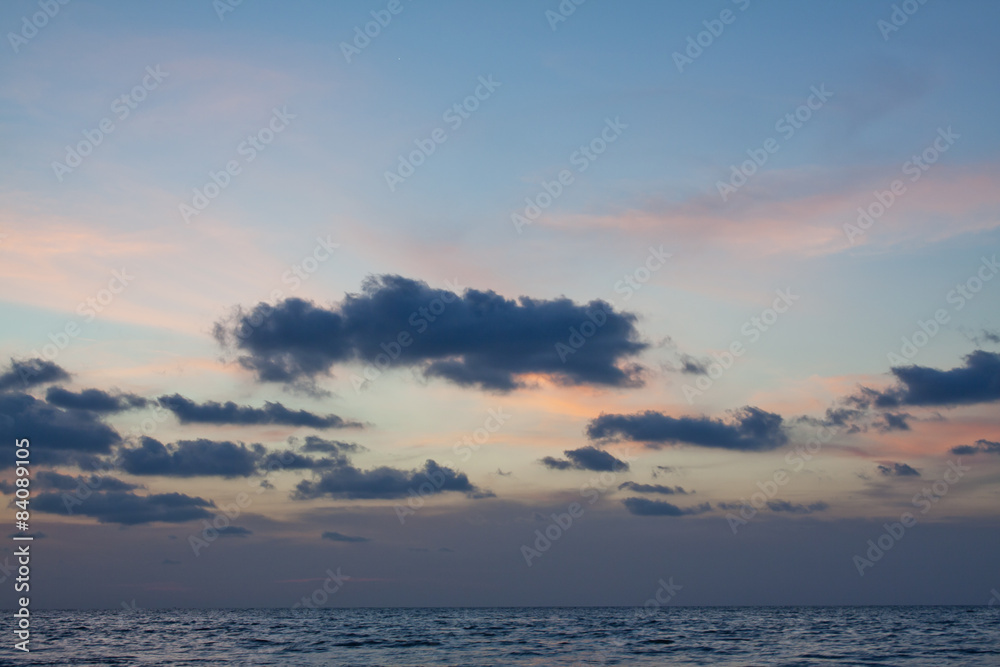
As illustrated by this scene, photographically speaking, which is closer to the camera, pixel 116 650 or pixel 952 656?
pixel 952 656

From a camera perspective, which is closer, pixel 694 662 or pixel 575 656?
pixel 694 662

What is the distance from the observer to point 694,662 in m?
62.5

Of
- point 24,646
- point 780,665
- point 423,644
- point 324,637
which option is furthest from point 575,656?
point 24,646

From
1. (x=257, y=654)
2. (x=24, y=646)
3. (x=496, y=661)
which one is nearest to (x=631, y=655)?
(x=496, y=661)

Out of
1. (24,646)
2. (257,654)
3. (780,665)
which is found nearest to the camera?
(780,665)

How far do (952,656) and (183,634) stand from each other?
94746 millimetres

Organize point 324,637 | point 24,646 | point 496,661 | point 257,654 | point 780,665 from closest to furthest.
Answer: point 780,665
point 496,661
point 257,654
point 24,646
point 324,637

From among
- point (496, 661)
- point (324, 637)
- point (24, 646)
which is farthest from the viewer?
point (324, 637)

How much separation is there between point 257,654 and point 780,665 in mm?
48955

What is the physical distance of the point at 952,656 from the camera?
6556 cm

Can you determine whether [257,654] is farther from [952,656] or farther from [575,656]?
[952,656]

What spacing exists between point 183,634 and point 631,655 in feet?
227

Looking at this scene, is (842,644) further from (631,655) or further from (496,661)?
(496,661)

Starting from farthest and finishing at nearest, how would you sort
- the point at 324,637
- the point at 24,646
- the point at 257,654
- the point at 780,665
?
the point at 324,637 → the point at 24,646 → the point at 257,654 → the point at 780,665
